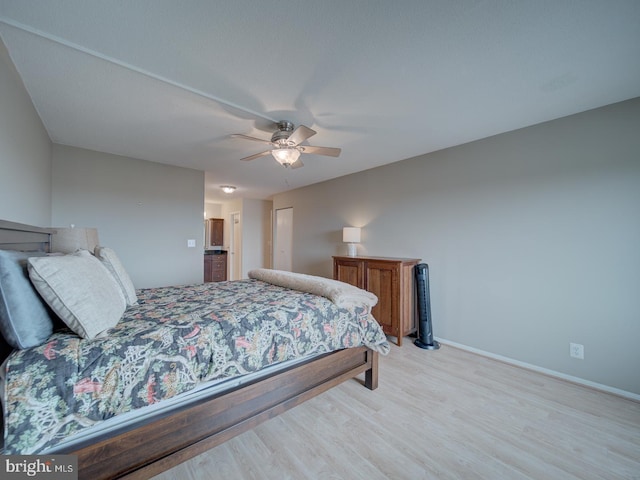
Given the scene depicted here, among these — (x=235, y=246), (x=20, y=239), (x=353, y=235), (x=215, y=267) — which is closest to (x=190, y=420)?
(x=20, y=239)

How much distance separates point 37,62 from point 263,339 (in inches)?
92.5

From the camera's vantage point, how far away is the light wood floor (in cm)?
149

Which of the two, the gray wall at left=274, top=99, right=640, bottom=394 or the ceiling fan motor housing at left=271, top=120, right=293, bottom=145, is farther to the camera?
the ceiling fan motor housing at left=271, top=120, right=293, bottom=145

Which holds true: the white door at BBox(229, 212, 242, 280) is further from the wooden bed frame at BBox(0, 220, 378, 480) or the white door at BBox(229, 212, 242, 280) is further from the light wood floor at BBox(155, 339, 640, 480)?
the light wood floor at BBox(155, 339, 640, 480)

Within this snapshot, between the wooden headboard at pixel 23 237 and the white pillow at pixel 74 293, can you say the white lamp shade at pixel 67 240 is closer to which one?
the wooden headboard at pixel 23 237

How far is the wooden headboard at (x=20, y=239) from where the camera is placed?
1.20m

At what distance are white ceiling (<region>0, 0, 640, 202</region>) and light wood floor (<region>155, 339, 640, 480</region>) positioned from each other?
248 centimetres

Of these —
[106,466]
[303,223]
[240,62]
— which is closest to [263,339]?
[106,466]

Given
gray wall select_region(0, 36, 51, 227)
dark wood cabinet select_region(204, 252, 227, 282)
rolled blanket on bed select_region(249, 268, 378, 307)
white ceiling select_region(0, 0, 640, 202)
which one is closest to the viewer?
white ceiling select_region(0, 0, 640, 202)

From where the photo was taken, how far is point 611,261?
2.27m

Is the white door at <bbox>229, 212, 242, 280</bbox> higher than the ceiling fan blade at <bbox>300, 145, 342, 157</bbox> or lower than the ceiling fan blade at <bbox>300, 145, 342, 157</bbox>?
lower

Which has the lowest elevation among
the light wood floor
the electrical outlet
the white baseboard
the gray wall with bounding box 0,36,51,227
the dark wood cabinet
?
the light wood floor

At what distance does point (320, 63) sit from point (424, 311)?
2.89 m

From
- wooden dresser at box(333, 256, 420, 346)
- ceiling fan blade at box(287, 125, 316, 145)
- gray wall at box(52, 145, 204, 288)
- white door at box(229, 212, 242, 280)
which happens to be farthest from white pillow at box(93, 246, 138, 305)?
white door at box(229, 212, 242, 280)
